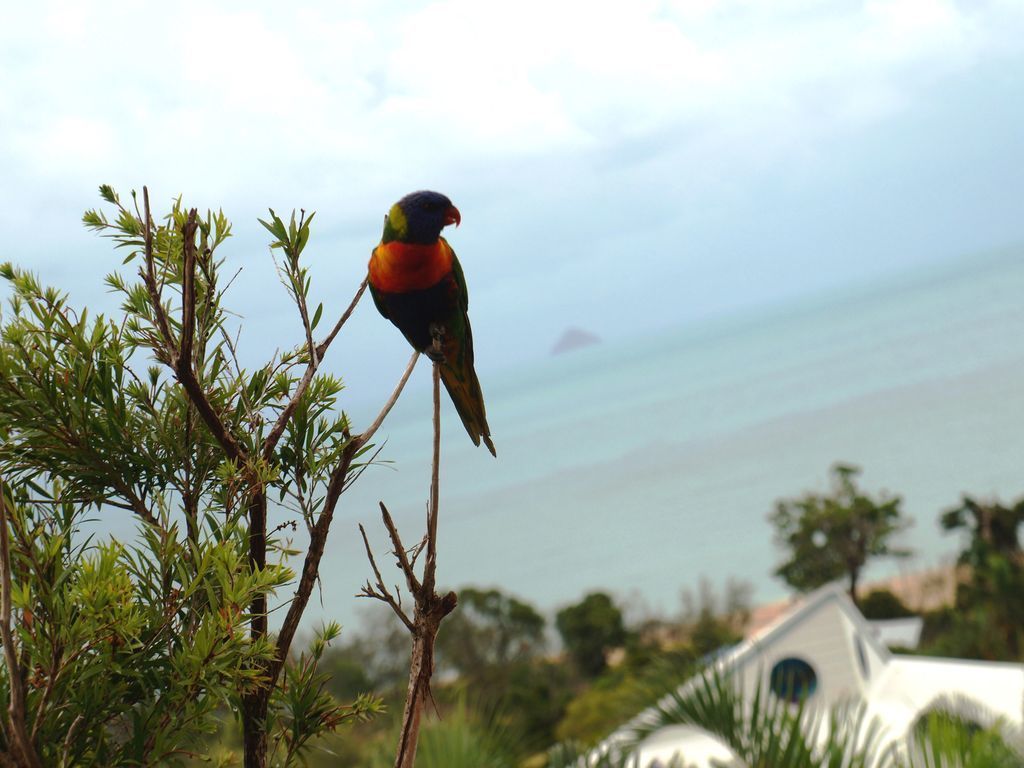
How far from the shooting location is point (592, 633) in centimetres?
2692

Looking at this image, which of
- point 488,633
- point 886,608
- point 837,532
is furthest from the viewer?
point 837,532

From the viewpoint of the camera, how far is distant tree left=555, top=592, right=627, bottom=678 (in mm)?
26891

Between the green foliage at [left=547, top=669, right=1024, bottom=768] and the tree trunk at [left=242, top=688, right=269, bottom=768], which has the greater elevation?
the tree trunk at [left=242, top=688, right=269, bottom=768]

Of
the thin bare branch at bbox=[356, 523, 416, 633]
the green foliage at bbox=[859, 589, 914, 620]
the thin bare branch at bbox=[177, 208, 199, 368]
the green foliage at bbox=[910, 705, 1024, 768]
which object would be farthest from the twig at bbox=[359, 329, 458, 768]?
the green foliage at bbox=[859, 589, 914, 620]

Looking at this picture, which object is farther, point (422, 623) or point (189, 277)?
point (422, 623)

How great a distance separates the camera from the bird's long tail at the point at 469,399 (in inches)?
76.6

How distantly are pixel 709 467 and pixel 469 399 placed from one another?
67.4 metres

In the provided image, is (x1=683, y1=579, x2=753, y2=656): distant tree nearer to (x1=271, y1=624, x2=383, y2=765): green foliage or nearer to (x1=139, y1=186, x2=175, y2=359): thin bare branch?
(x1=271, y1=624, x2=383, y2=765): green foliage

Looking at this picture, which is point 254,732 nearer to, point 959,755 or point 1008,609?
point 959,755

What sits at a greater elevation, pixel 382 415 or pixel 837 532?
pixel 382 415

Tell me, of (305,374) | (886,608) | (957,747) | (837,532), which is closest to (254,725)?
(305,374)

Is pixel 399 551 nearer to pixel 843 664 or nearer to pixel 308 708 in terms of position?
pixel 308 708

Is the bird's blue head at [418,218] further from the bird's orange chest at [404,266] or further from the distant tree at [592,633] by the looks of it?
the distant tree at [592,633]

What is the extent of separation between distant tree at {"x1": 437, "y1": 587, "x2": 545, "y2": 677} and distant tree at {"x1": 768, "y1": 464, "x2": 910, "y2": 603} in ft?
33.3
